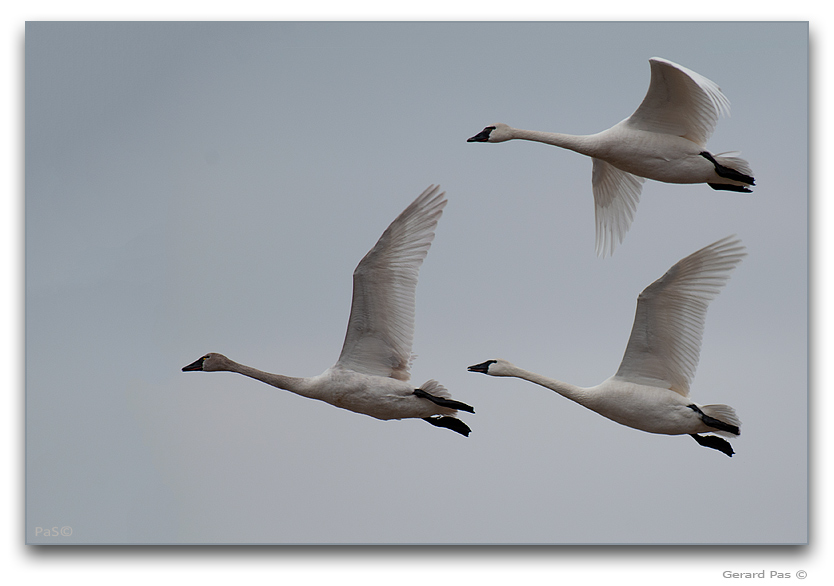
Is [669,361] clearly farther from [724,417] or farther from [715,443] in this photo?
[715,443]

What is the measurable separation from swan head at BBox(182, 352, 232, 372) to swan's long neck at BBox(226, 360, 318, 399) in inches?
4.4

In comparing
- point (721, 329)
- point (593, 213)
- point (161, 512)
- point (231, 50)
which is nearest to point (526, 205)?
point (593, 213)

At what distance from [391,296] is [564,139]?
1.20 meters

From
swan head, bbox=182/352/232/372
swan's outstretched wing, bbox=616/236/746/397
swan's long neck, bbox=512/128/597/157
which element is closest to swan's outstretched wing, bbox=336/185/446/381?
swan's long neck, bbox=512/128/597/157

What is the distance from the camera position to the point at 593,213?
5.83 meters

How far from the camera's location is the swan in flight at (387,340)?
17.1ft

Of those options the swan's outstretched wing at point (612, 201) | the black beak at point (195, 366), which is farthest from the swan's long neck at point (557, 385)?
the black beak at point (195, 366)

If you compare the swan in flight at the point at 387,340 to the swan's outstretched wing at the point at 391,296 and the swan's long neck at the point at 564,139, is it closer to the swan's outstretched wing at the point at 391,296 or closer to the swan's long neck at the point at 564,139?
the swan's outstretched wing at the point at 391,296

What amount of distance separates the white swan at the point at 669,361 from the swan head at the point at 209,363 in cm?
172

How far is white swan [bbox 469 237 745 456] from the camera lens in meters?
5.14

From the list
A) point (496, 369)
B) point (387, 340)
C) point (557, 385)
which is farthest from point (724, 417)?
point (387, 340)

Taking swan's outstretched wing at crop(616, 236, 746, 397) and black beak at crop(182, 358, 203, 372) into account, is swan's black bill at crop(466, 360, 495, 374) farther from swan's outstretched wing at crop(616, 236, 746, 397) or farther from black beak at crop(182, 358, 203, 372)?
black beak at crop(182, 358, 203, 372)

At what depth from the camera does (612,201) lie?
582cm

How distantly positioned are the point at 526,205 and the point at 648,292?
916mm
